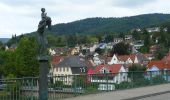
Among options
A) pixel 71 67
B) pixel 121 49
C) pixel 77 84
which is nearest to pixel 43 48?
pixel 77 84

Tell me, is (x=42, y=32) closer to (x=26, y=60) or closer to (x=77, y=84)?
(x=77, y=84)

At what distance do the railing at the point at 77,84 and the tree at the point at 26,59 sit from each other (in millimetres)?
41616

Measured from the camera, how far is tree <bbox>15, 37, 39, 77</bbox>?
67.9 meters

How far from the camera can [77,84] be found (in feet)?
65.4

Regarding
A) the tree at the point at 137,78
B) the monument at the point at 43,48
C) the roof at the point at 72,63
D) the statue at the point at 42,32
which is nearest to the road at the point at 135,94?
the tree at the point at 137,78

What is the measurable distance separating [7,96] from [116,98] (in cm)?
455

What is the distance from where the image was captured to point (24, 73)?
68562 mm

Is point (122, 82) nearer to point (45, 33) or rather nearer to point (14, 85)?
point (14, 85)

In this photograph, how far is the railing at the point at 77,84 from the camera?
16.6m

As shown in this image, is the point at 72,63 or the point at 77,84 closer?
the point at 77,84

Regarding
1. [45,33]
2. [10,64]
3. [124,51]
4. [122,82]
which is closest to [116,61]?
[124,51]

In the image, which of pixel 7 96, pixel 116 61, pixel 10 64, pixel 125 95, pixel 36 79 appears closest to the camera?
pixel 7 96

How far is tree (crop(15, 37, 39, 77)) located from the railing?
1638 inches

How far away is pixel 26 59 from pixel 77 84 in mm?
49740
